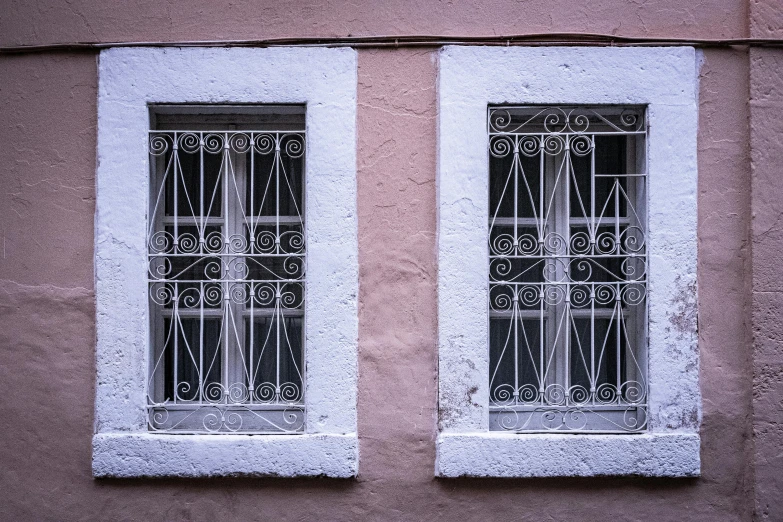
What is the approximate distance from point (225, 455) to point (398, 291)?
120cm

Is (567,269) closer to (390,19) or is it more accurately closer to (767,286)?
(767,286)

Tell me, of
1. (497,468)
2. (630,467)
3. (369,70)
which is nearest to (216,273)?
(369,70)

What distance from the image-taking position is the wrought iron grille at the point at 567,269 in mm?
4137

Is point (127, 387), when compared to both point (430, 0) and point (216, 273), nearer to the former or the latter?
point (216, 273)

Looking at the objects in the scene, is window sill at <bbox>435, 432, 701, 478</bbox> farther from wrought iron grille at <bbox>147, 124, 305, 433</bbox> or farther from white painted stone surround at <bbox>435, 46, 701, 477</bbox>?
wrought iron grille at <bbox>147, 124, 305, 433</bbox>

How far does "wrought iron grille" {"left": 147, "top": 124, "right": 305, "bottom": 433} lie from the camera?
4.14 m

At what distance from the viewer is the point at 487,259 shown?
404cm

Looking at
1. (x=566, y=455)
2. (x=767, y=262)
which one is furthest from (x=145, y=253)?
(x=767, y=262)

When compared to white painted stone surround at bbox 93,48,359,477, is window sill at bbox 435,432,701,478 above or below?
below

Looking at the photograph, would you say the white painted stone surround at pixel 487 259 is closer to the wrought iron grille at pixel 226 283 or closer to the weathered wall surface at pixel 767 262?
the weathered wall surface at pixel 767 262

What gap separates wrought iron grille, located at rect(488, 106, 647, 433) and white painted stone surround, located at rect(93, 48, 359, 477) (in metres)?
0.78

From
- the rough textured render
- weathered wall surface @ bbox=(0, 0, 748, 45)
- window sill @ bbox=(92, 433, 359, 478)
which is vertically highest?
weathered wall surface @ bbox=(0, 0, 748, 45)

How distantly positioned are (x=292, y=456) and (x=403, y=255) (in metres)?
1.15

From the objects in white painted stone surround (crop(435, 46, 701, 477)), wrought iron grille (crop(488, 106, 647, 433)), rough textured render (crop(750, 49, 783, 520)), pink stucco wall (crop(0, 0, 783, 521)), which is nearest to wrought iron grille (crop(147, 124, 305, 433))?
pink stucco wall (crop(0, 0, 783, 521))
